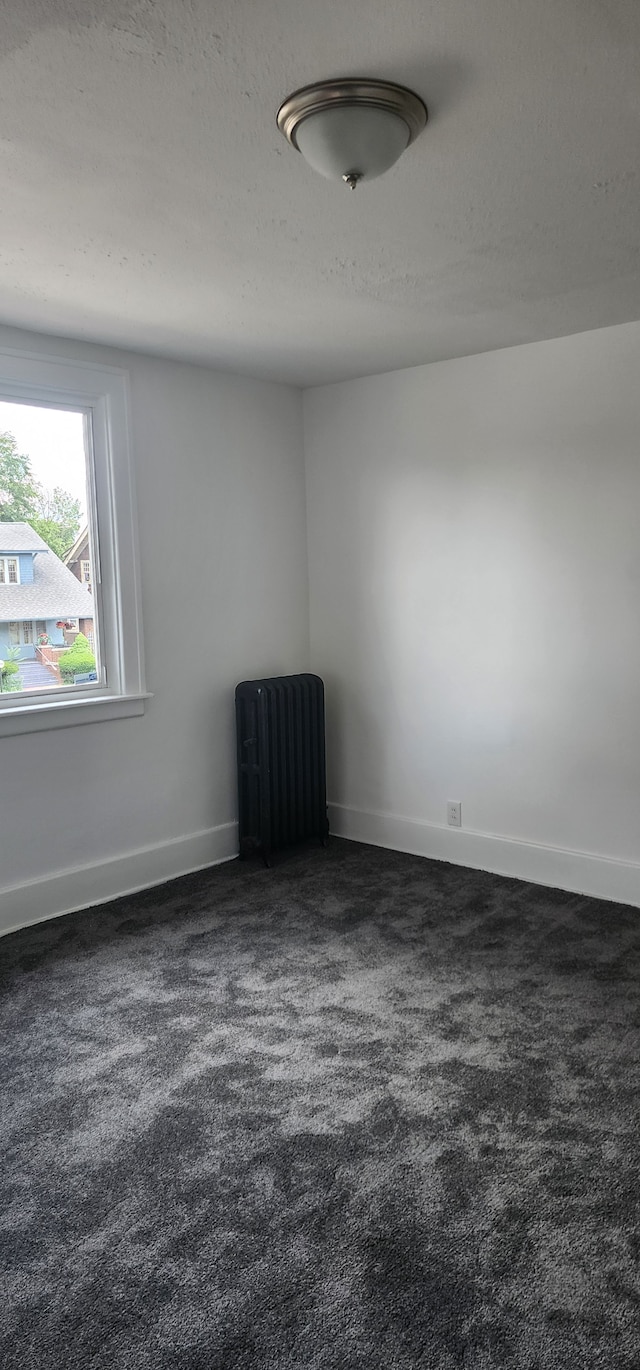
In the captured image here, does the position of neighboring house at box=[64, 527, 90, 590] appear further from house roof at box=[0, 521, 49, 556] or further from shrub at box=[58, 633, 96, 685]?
shrub at box=[58, 633, 96, 685]

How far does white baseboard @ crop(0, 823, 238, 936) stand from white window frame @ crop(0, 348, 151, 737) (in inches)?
24.5

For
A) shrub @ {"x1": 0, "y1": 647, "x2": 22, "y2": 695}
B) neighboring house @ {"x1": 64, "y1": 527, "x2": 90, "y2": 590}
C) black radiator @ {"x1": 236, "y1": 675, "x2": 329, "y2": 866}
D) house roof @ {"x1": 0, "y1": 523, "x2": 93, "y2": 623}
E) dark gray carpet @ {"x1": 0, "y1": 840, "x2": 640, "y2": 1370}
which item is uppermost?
neighboring house @ {"x1": 64, "y1": 527, "x2": 90, "y2": 590}

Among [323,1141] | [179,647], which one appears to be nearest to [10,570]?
[179,647]

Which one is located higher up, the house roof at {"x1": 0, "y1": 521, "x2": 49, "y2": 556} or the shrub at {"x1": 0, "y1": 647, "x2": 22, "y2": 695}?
the house roof at {"x1": 0, "y1": 521, "x2": 49, "y2": 556}

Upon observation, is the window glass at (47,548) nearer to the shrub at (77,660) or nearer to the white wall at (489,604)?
the shrub at (77,660)

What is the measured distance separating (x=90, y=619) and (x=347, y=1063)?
2.09m

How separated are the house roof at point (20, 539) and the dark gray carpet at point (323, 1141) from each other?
1474mm

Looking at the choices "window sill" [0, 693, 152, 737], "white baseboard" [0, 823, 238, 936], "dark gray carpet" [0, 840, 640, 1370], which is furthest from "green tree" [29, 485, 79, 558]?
"dark gray carpet" [0, 840, 640, 1370]

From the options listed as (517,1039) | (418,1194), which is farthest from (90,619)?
(418,1194)

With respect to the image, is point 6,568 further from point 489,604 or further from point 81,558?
point 489,604

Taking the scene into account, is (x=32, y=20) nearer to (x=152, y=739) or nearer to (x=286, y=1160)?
(x=286, y=1160)

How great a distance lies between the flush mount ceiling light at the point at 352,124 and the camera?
169cm

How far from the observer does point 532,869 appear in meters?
3.84

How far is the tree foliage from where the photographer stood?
3.34 m
